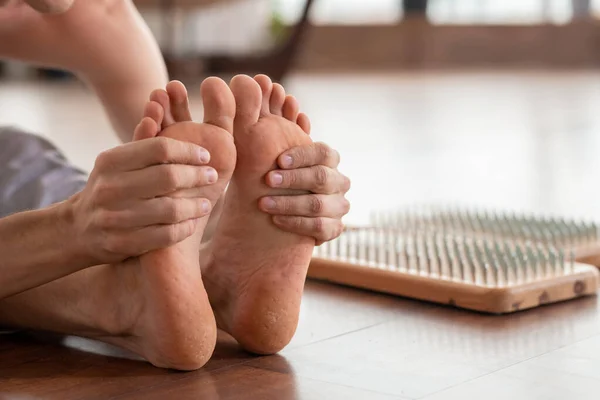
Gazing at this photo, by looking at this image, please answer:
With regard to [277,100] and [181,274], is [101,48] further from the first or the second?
[181,274]

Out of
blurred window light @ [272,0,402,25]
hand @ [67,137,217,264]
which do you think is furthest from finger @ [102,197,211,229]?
blurred window light @ [272,0,402,25]

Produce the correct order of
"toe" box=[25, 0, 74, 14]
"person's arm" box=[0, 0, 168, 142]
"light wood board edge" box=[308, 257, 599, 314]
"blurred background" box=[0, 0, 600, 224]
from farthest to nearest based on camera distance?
"blurred background" box=[0, 0, 600, 224] → "person's arm" box=[0, 0, 168, 142] → "light wood board edge" box=[308, 257, 599, 314] → "toe" box=[25, 0, 74, 14]

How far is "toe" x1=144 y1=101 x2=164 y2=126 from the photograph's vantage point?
933 millimetres

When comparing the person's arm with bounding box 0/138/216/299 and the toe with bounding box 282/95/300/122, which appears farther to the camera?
the toe with bounding box 282/95/300/122

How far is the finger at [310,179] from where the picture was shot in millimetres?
994

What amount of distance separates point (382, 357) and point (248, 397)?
0.19m

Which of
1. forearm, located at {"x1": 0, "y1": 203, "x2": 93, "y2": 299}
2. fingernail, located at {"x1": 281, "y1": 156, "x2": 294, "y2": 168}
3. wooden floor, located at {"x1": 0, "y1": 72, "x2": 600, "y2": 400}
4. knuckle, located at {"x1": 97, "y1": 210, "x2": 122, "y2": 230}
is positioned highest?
fingernail, located at {"x1": 281, "y1": 156, "x2": 294, "y2": 168}

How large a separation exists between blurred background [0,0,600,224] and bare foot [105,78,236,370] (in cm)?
93

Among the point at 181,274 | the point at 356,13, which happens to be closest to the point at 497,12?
the point at 356,13

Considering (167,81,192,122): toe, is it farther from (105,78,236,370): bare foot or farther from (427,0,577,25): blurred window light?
(427,0,577,25): blurred window light

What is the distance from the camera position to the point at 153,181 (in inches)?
35.2

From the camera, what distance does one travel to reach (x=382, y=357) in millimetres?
1042

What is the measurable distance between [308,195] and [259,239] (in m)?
0.07

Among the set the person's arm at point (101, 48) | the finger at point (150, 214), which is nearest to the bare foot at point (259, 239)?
the finger at point (150, 214)
